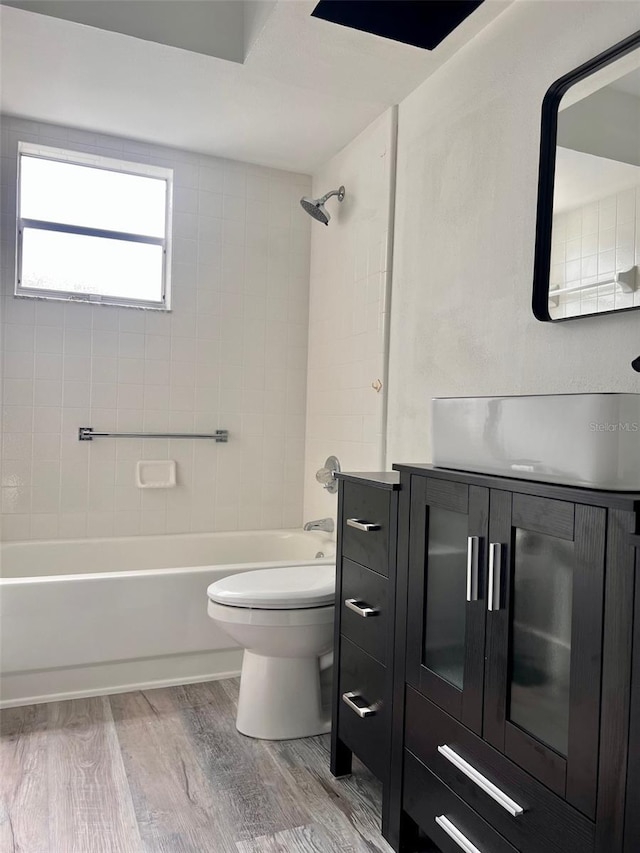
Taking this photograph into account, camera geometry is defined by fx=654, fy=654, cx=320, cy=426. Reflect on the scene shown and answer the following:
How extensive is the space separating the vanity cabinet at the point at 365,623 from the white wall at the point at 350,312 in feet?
2.75

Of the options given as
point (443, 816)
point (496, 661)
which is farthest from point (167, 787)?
point (496, 661)

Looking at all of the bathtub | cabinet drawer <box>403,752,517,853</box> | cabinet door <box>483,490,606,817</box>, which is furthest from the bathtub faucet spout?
cabinet door <box>483,490,606,817</box>

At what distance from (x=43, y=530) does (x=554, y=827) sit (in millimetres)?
2539

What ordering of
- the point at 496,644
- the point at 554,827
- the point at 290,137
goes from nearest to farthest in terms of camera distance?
the point at 554,827 < the point at 496,644 < the point at 290,137

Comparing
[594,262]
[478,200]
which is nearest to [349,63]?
[478,200]

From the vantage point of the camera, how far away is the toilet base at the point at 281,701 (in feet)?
7.01

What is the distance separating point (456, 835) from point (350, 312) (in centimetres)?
215

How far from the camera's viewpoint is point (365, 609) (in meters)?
1.76

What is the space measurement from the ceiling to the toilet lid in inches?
70.8

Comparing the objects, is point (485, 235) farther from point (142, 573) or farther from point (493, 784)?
point (142, 573)

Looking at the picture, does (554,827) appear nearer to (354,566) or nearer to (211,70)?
(354,566)

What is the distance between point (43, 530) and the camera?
3010 millimetres

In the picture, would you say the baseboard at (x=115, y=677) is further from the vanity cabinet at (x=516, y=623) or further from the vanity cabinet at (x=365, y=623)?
the vanity cabinet at (x=516, y=623)

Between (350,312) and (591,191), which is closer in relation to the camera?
(591,191)
